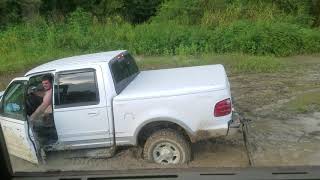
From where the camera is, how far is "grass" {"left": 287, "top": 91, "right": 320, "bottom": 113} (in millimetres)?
10758

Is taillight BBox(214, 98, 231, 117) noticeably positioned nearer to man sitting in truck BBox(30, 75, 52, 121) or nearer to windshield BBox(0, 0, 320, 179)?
windshield BBox(0, 0, 320, 179)

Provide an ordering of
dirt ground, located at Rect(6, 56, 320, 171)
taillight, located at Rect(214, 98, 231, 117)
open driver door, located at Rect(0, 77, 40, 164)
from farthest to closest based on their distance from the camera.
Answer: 1. dirt ground, located at Rect(6, 56, 320, 171)
2. taillight, located at Rect(214, 98, 231, 117)
3. open driver door, located at Rect(0, 77, 40, 164)

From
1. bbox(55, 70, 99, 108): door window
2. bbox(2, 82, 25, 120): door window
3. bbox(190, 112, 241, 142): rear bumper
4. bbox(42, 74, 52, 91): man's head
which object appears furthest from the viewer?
bbox(42, 74, 52, 91): man's head

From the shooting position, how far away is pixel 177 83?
23.9ft

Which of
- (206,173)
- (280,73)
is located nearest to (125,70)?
(206,173)

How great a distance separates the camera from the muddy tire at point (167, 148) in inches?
285

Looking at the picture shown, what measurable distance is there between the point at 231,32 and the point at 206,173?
16663mm

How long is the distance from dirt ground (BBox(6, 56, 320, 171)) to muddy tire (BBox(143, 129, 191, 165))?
0.16m

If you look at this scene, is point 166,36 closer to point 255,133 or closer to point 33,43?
point 33,43

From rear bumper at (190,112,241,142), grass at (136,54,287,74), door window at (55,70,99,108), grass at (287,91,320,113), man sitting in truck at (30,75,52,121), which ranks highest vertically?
door window at (55,70,99,108)

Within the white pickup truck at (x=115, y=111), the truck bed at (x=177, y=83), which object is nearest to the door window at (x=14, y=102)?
the white pickup truck at (x=115, y=111)

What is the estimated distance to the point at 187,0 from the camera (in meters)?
23.6

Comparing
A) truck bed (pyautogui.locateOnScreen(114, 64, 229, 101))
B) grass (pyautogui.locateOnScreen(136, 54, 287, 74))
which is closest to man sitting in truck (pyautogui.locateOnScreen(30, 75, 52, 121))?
truck bed (pyautogui.locateOnScreen(114, 64, 229, 101))

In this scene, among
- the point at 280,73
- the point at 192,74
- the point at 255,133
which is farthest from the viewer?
the point at 280,73
